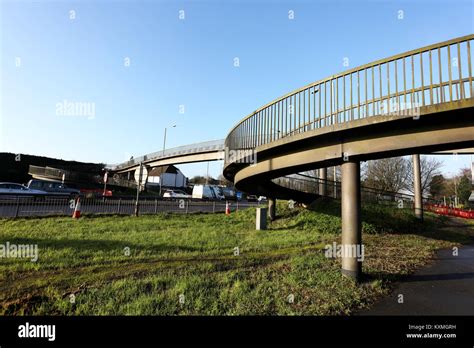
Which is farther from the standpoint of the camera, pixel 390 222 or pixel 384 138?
pixel 390 222

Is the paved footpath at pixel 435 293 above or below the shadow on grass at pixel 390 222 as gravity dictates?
below

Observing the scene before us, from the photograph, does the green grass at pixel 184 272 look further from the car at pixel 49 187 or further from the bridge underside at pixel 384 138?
the car at pixel 49 187

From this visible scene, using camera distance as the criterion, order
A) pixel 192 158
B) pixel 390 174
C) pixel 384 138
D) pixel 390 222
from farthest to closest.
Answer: pixel 192 158 < pixel 390 174 < pixel 390 222 < pixel 384 138

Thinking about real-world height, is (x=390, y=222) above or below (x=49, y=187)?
below

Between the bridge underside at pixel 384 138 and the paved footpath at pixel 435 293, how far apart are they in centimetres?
283

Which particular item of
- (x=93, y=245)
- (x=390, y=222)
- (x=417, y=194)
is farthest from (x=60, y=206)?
(x=417, y=194)

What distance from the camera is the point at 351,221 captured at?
636cm

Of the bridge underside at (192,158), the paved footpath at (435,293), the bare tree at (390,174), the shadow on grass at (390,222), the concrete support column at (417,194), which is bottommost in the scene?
the paved footpath at (435,293)

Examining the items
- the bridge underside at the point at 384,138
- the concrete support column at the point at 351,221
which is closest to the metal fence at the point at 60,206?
the bridge underside at the point at 384,138

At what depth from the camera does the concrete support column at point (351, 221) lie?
6.14 metres

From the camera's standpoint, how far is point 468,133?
521 cm

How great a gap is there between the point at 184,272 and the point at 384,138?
5.21 m

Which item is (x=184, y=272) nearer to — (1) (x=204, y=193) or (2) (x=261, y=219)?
(2) (x=261, y=219)
